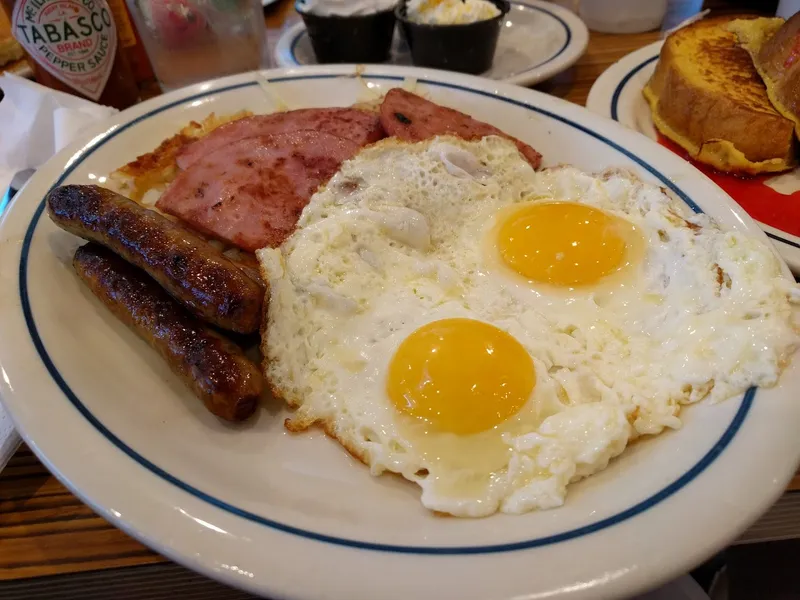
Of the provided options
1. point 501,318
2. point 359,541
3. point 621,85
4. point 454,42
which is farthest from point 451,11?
point 359,541

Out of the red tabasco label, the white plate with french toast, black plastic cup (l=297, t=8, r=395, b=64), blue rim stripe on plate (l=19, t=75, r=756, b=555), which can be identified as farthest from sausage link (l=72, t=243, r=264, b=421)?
black plastic cup (l=297, t=8, r=395, b=64)

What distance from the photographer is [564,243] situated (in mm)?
1397

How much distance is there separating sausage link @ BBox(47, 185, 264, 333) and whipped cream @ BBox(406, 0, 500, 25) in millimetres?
1516

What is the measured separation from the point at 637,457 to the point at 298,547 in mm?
601

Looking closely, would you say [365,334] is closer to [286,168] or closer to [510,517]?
[510,517]

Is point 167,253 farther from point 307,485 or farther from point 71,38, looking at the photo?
point 71,38

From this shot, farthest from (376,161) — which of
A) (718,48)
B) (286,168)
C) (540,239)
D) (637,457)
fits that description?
(718,48)

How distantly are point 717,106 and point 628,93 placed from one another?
0.36 m

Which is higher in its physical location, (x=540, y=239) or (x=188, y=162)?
(x=188, y=162)

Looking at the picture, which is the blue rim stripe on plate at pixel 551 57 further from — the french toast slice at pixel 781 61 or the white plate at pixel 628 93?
the french toast slice at pixel 781 61

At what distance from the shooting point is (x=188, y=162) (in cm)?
169

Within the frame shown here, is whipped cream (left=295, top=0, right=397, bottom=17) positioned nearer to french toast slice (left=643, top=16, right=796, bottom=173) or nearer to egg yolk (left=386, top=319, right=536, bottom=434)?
french toast slice (left=643, top=16, right=796, bottom=173)

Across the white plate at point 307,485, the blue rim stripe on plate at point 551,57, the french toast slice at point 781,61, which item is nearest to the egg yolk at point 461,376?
the white plate at point 307,485

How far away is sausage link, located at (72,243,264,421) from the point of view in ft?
3.63
